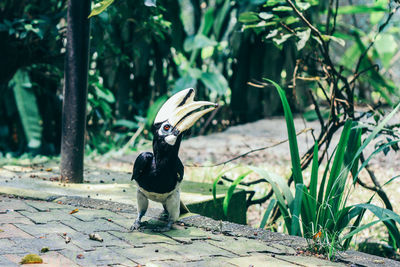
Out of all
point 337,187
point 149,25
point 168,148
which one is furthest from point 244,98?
point 168,148

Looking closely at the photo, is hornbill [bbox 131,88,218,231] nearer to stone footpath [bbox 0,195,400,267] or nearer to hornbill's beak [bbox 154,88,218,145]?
hornbill's beak [bbox 154,88,218,145]

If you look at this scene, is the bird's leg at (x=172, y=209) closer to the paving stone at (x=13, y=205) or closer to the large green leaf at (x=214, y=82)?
the paving stone at (x=13, y=205)

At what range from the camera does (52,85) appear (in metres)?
6.15

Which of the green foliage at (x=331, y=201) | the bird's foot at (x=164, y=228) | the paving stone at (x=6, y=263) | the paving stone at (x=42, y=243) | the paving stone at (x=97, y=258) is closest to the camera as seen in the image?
the paving stone at (x=6, y=263)

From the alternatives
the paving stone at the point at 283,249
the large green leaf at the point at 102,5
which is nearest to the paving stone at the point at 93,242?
the paving stone at the point at 283,249

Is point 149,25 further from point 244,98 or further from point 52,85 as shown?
point 244,98

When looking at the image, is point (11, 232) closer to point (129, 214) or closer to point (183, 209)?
point (129, 214)

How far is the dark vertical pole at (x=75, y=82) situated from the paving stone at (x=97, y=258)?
1468mm

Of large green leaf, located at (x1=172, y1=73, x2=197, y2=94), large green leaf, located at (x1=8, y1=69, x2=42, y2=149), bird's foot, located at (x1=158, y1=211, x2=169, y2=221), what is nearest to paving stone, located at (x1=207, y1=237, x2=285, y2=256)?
bird's foot, located at (x1=158, y1=211, x2=169, y2=221)

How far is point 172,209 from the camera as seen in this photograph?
255 cm

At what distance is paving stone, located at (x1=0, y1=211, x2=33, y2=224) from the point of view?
250cm

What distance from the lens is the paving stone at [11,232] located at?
2258mm

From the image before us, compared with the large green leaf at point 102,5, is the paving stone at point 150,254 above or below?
below

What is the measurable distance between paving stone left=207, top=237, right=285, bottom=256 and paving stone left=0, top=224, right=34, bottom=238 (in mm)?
793
